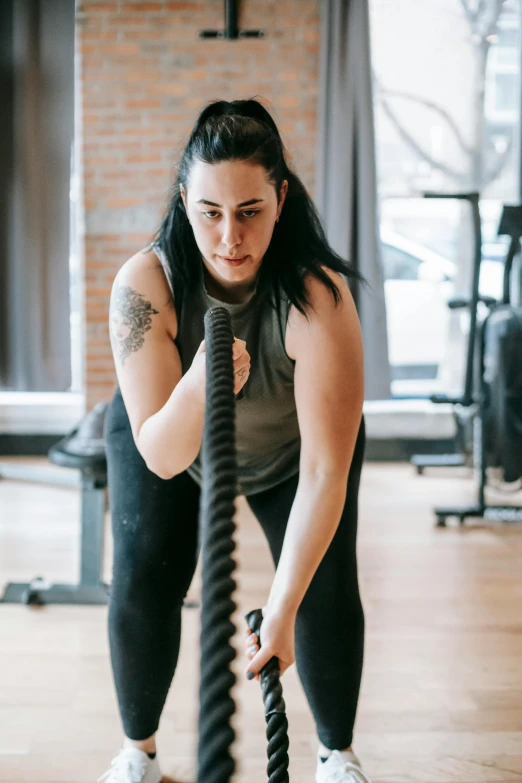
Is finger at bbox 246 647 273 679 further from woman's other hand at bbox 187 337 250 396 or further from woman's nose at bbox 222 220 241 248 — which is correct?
woman's nose at bbox 222 220 241 248

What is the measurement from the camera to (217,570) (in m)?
0.46

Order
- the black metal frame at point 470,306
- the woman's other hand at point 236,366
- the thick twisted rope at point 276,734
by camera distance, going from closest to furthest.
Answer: the thick twisted rope at point 276,734 → the woman's other hand at point 236,366 → the black metal frame at point 470,306

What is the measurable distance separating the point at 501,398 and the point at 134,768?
6.19ft

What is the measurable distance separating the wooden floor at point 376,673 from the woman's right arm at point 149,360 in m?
0.38

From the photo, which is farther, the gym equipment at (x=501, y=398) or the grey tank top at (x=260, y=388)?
the gym equipment at (x=501, y=398)

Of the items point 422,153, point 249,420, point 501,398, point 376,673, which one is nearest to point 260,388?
point 249,420

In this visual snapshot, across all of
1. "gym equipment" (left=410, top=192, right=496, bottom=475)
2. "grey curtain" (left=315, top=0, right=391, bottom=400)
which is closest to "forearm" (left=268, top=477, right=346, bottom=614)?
"gym equipment" (left=410, top=192, right=496, bottom=475)

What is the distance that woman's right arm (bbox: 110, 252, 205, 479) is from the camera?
3.52 ft

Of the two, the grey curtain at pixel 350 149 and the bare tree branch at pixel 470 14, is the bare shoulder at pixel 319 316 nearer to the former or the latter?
the grey curtain at pixel 350 149

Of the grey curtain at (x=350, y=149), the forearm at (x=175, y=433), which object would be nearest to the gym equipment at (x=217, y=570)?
the forearm at (x=175, y=433)

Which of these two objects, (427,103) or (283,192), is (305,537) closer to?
(283,192)

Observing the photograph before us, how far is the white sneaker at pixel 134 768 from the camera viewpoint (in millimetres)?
1283

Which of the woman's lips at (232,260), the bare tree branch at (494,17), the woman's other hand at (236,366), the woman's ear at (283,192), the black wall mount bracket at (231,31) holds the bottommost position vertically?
the woman's other hand at (236,366)

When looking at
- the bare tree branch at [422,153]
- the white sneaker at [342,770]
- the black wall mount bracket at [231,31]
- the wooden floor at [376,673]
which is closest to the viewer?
the white sneaker at [342,770]
